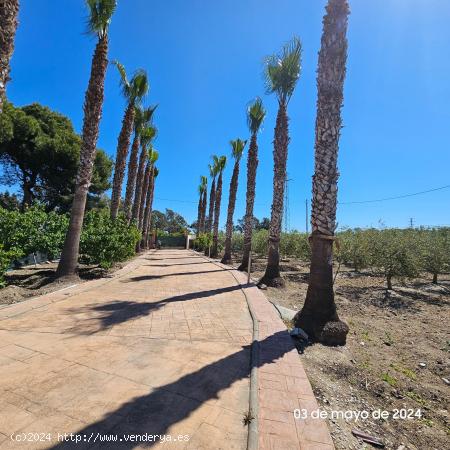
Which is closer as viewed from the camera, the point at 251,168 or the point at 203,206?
the point at 251,168

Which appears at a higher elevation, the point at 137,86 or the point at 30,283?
the point at 137,86

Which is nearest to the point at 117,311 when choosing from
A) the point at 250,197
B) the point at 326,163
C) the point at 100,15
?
the point at 326,163

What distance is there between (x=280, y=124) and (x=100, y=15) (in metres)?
7.55

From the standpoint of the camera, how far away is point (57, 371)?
11.3 feet

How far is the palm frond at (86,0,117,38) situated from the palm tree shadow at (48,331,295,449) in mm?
11082

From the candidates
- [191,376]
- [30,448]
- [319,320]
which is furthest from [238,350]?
[30,448]

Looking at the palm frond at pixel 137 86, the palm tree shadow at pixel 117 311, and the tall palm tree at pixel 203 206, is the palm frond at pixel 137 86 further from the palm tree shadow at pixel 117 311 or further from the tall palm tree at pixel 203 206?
the tall palm tree at pixel 203 206

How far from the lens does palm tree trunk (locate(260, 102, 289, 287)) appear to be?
35.8 feet

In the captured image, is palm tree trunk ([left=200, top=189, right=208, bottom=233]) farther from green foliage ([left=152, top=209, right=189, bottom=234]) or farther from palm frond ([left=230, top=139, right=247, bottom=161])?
green foliage ([left=152, top=209, right=189, bottom=234])

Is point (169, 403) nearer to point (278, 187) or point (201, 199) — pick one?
point (278, 187)

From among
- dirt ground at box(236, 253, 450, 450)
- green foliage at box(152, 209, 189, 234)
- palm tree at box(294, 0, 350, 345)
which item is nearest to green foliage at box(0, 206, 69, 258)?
palm tree at box(294, 0, 350, 345)

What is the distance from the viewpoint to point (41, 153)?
22531mm

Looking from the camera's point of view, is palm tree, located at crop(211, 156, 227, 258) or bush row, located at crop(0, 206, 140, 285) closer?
bush row, located at crop(0, 206, 140, 285)

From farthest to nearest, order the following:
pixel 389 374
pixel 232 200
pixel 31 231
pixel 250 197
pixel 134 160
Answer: pixel 232 200 < pixel 134 160 < pixel 250 197 < pixel 31 231 < pixel 389 374
